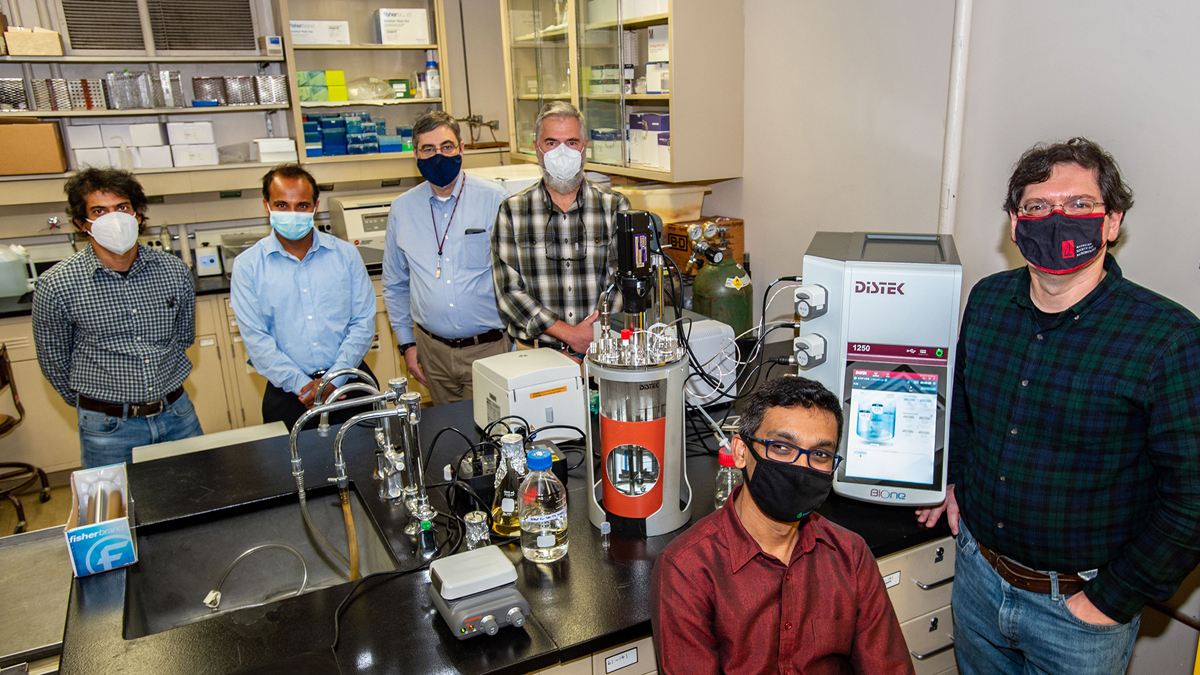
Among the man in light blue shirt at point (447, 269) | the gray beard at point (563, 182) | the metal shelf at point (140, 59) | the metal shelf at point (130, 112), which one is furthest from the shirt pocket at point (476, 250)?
the metal shelf at point (140, 59)

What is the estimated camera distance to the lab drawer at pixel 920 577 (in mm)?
1689

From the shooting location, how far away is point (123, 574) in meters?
1.58

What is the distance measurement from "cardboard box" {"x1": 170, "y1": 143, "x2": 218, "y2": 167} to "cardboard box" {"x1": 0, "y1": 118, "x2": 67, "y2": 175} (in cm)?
55

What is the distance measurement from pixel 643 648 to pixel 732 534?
302mm

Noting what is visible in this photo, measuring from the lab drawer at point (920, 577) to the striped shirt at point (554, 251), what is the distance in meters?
1.36

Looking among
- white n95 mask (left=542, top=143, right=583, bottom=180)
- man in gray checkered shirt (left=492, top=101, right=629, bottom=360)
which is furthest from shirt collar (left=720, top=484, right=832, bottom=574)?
white n95 mask (left=542, top=143, right=583, bottom=180)

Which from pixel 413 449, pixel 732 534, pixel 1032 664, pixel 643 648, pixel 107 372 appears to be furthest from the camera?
pixel 107 372

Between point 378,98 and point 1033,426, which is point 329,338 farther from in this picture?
point 378,98

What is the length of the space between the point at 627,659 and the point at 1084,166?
1254mm

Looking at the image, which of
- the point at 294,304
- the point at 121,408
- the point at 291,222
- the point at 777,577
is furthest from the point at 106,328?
the point at 777,577

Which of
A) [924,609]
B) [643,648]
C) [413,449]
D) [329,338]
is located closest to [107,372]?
[329,338]

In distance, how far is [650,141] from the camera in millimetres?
3465

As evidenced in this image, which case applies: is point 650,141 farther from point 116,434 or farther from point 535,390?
point 116,434

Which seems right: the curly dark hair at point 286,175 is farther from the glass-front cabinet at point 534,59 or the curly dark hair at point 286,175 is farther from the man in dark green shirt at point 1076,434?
the man in dark green shirt at point 1076,434
